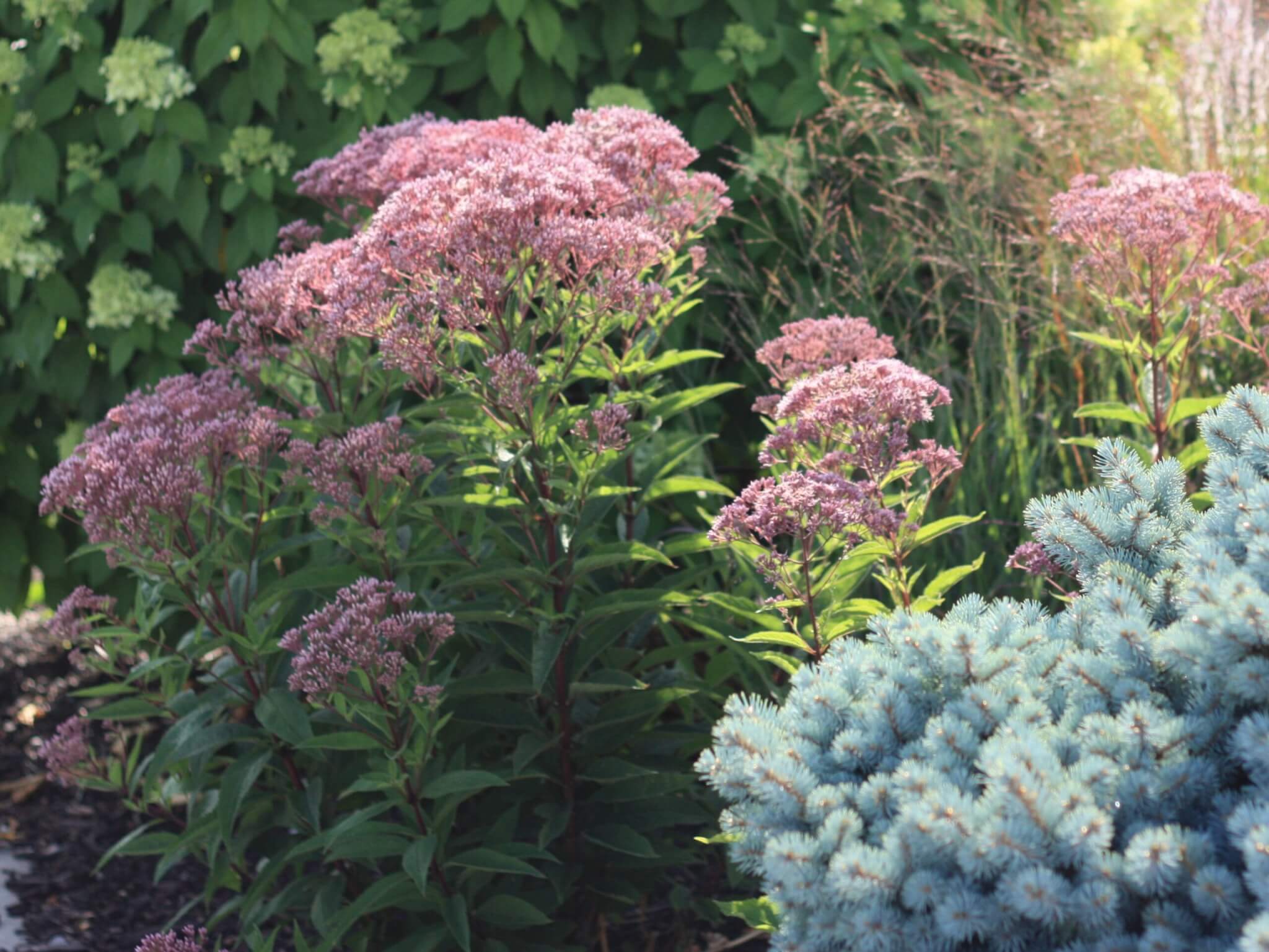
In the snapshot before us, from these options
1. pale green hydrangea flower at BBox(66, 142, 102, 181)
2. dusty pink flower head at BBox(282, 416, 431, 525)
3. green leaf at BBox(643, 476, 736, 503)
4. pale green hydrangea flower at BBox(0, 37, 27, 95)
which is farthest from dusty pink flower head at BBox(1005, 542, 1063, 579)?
pale green hydrangea flower at BBox(0, 37, 27, 95)

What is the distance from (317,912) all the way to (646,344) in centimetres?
143

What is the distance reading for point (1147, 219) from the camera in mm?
2553

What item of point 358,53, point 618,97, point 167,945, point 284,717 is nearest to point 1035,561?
point 284,717

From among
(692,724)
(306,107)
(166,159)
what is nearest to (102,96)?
(166,159)

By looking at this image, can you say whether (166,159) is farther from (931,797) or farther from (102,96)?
(931,797)

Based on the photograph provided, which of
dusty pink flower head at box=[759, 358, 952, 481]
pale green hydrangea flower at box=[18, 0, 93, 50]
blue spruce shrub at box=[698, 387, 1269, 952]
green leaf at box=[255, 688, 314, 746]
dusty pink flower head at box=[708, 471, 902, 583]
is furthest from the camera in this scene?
pale green hydrangea flower at box=[18, 0, 93, 50]

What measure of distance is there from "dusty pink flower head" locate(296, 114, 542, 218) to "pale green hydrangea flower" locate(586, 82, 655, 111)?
746mm

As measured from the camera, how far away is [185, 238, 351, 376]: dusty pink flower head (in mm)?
2602

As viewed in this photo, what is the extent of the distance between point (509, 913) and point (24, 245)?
293cm

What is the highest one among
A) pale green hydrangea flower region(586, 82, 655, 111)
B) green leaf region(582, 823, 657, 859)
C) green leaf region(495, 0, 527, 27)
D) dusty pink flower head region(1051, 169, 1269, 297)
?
green leaf region(495, 0, 527, 27)

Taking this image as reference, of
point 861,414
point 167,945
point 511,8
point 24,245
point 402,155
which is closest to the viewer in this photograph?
point 167,945

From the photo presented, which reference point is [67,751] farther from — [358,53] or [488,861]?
[358,53]

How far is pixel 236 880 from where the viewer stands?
2.97 m

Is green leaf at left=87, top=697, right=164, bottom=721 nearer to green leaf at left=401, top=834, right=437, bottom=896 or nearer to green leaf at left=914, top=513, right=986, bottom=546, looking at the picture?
green leaf at left=401, top=834, right=437, bottom=896
